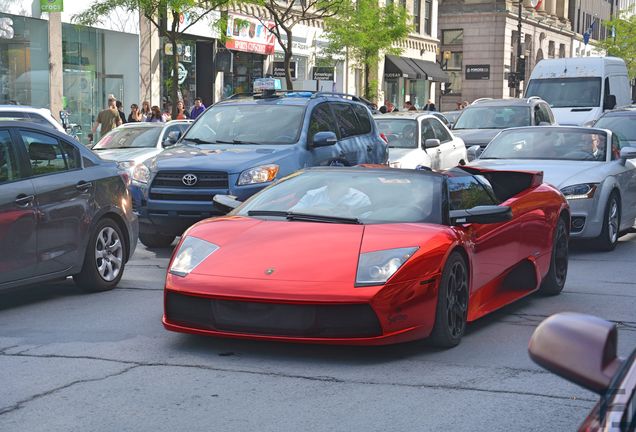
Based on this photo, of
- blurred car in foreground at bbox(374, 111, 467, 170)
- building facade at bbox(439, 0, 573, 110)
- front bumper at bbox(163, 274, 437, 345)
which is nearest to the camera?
front bumper at bbox(163, 274, 437, 345)

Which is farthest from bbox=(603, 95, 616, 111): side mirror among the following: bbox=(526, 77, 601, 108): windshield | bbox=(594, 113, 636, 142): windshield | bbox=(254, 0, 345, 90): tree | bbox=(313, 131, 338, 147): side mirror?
bbox=(313, 131, 338, 147): side mirror

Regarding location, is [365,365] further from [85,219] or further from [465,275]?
[85,219]

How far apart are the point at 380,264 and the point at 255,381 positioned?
3.60 ft

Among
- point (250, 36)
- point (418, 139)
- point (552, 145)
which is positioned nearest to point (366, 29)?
point (250, 36)

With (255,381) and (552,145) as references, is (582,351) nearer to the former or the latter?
(255,381)

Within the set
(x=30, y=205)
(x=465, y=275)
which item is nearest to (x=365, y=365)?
(x=465, y=275)

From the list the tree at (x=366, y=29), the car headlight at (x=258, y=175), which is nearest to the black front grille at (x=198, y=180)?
the car headlight at (x=258, y=175)

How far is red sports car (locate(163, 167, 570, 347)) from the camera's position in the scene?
6621mm

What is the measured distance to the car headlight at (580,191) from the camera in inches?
516

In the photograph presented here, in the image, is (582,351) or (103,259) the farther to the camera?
(103,259)

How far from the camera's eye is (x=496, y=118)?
24047 millimetres

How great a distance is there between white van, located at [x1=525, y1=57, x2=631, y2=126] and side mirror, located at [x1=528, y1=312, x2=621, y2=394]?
28351 mm

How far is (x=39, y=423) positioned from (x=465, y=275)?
3.22 meters

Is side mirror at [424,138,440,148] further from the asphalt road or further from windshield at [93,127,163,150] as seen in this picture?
the asphalt road
